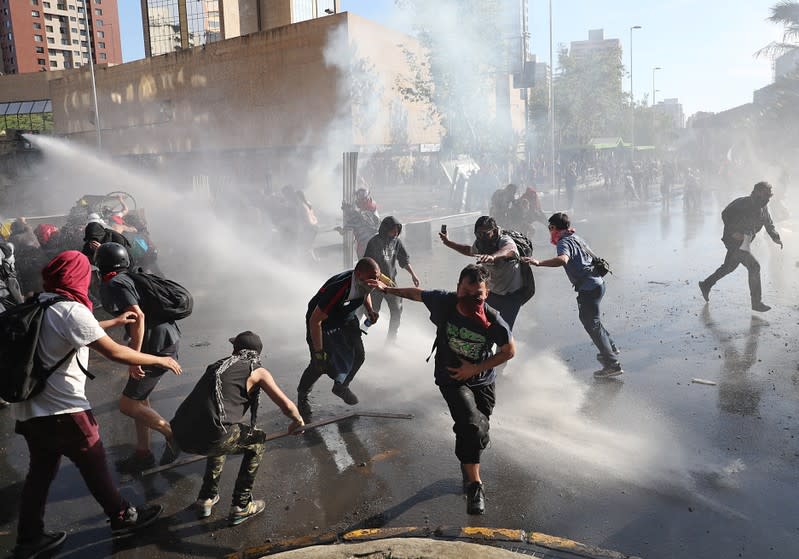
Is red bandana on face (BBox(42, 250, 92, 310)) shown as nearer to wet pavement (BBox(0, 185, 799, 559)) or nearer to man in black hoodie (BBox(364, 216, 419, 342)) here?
wet pavement (BBox(0, 185, 799, 559))

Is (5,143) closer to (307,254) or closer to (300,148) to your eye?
(300,148)

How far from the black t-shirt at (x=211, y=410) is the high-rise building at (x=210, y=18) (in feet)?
117

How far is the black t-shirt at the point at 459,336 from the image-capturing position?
3867mm

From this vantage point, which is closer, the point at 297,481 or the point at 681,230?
the point at 297,481

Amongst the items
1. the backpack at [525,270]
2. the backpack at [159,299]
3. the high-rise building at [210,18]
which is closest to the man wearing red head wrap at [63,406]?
the backpack at [159,299]

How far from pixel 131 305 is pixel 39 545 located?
1.44 metres

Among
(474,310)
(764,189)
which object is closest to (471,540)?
(474,310)

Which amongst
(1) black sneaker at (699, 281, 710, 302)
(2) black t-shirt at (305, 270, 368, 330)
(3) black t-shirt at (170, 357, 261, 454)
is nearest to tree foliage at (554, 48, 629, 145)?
(1) black sneaker at (699, 281, 710, 302)

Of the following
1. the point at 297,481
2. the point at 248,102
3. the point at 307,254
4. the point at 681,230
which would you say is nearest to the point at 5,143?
the point at 248,102

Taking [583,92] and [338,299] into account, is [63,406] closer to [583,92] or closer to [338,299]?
[338,299]

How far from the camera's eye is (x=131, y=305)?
4102mm

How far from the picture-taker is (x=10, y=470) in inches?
182

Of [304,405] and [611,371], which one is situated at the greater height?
[304,405]

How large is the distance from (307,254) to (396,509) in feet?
32.7
